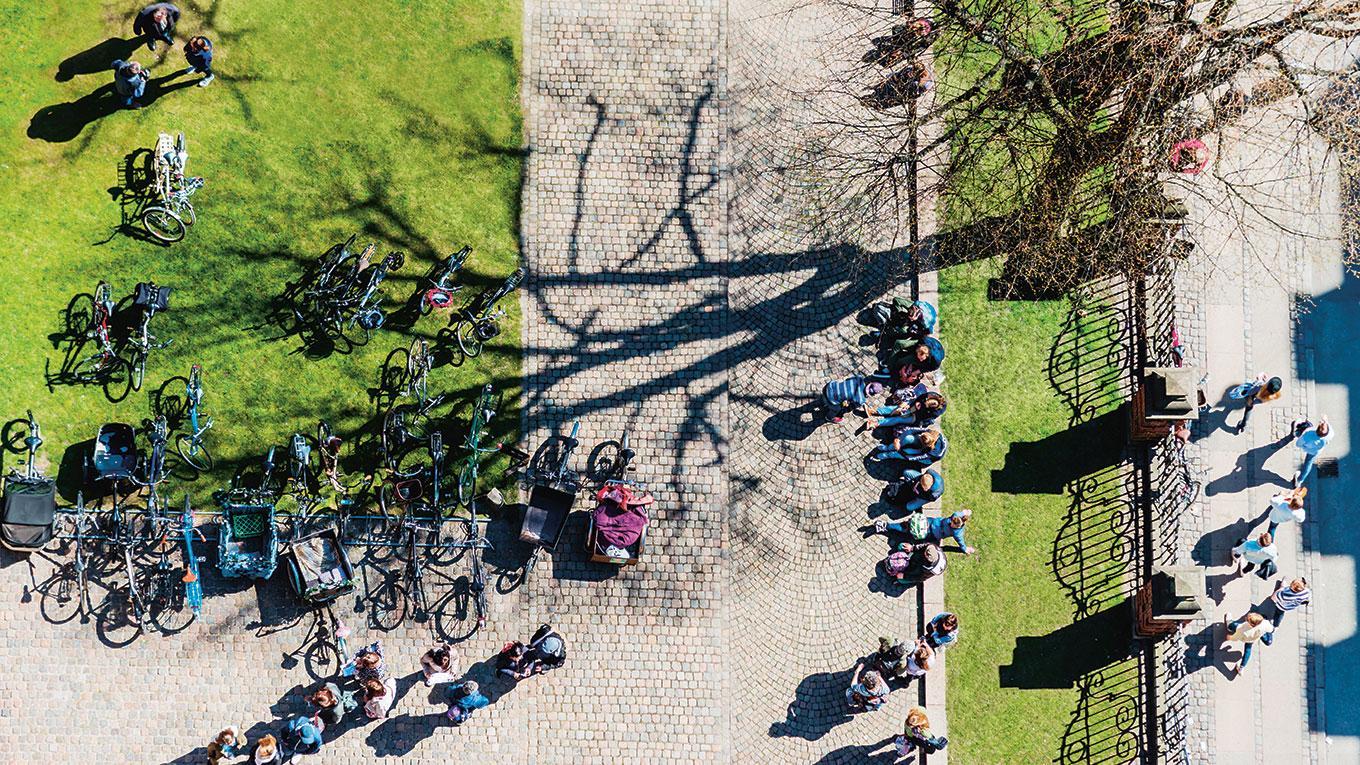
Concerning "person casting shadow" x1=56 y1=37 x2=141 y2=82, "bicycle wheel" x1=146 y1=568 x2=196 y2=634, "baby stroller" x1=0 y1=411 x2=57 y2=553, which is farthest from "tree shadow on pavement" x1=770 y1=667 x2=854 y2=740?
"person casting shadow" x1=56 y1=37 x2=141 y2=82

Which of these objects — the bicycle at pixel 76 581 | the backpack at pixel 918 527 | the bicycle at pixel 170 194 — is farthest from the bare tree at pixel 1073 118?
the bicycle at pixel 76 581

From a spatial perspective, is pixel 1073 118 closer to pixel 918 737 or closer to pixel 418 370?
pixel 918 737

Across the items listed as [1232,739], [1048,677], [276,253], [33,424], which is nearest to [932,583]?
[1048,677]

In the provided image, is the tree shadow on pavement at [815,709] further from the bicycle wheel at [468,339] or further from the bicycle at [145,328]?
the bicycle at [145,328]

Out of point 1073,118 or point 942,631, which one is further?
point 942,631

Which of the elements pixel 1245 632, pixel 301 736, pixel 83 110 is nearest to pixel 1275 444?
pixel 1245 632

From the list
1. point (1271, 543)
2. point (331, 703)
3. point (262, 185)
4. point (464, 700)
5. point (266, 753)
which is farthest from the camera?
point (262, 185)

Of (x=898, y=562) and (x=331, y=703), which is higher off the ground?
(x=898, y=562)

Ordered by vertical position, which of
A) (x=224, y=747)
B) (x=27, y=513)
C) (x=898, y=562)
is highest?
(x=27, y=513)

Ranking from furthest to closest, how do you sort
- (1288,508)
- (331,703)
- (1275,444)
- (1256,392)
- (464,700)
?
(1275,444)
(1256,392)
(1288,508)
(464,700)
(331,703)
